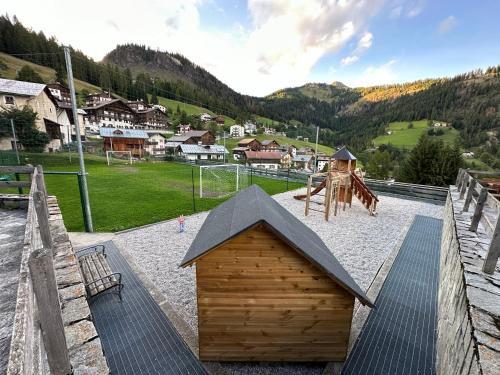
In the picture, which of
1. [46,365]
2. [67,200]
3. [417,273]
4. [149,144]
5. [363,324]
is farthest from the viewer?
[149,144]

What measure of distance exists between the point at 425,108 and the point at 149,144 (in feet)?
412

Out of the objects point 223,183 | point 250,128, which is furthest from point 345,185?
point 250,128

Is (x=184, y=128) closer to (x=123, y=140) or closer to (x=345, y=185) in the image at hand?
(x=123, y=140)

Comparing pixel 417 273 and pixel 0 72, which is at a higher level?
pixel 0 72

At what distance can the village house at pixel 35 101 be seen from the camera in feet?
101

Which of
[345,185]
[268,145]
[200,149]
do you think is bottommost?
[345,185]

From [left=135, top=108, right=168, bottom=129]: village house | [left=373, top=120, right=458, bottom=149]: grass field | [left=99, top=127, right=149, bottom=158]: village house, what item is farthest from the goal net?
[left=373, top=120, right=458, bottom=149]: grass field

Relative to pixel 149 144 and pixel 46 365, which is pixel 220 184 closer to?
pixel 46 365

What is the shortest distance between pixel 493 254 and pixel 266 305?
352 cm

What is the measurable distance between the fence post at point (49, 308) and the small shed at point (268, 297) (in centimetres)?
169

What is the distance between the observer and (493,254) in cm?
329

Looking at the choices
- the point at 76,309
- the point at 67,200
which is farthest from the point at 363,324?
the point at 67,200

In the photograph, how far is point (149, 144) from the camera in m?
54.9

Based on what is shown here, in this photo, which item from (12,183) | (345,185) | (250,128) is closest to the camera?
(12,183)
